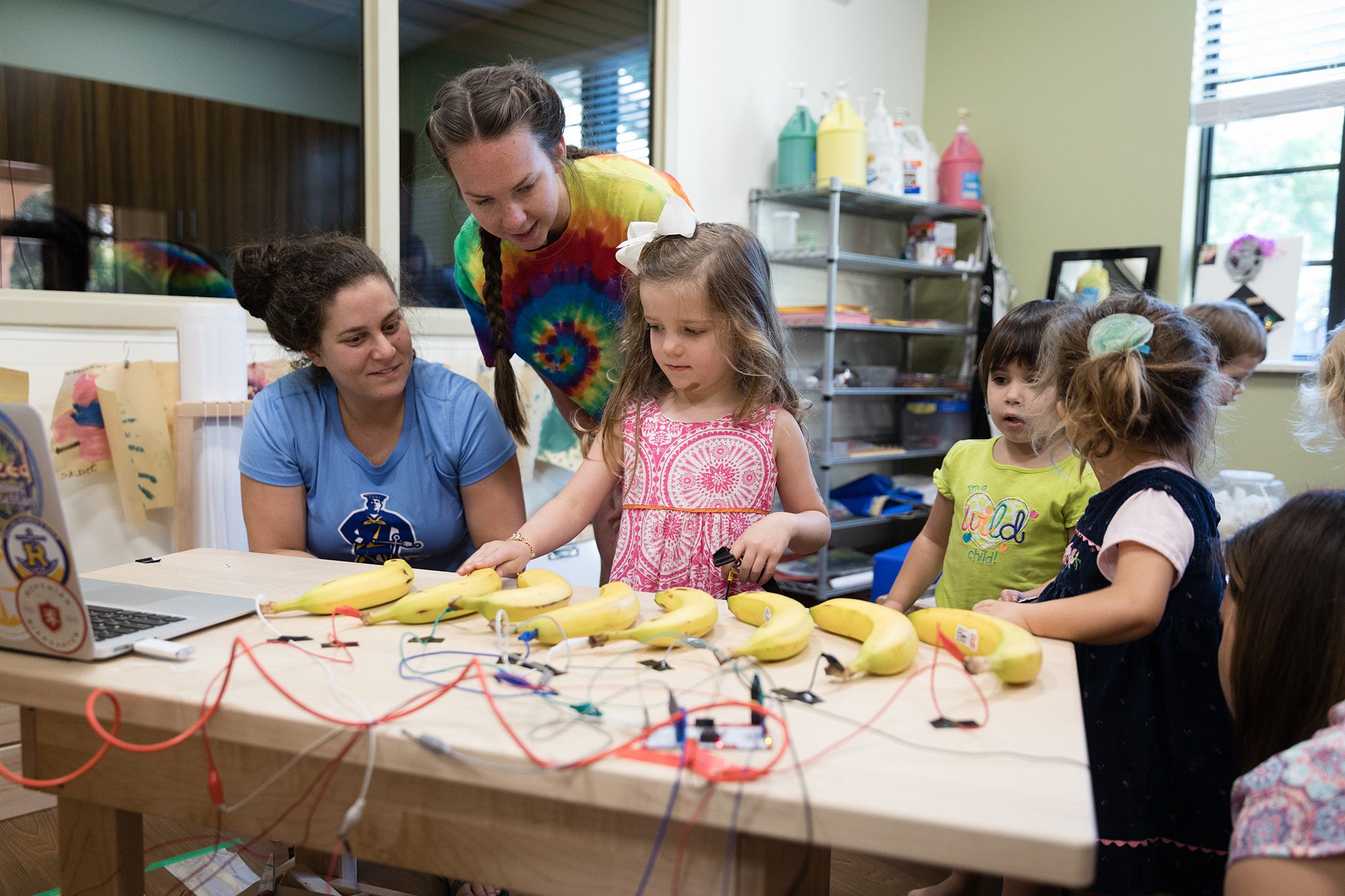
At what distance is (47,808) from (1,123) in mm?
1633

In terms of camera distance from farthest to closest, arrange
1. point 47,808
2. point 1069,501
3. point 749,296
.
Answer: point 47,808 → point 1069,501 → point 749,296

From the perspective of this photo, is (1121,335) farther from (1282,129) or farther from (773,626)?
(1282,129)

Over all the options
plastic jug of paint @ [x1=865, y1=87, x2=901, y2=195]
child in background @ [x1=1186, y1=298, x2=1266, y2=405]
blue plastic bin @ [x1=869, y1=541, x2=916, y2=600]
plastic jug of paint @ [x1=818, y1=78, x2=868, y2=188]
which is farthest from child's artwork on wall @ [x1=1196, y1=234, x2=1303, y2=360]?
blue plastic bin @ [x1=869, y1=541, x2=916, y2=600]

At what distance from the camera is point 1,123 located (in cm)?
231

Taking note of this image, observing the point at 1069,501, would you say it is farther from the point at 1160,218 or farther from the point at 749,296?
the point at 1160,218

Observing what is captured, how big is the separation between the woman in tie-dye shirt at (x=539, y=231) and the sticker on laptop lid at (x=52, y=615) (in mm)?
906

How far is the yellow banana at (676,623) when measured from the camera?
3.17ft

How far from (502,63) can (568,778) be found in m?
3.33

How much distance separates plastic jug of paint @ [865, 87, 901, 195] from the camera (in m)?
3.95

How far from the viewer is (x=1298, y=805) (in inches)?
33.3

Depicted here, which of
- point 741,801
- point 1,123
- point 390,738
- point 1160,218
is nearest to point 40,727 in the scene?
point 390,738

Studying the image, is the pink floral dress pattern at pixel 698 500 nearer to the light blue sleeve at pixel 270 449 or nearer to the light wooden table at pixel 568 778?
the light wooden table at pixel 568 778

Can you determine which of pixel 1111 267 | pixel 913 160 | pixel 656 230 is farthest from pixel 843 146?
pixel 656 230

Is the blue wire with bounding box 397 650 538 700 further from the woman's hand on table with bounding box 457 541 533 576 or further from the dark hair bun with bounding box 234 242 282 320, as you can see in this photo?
the dark hair bun with bounding box 234 242 282 320
